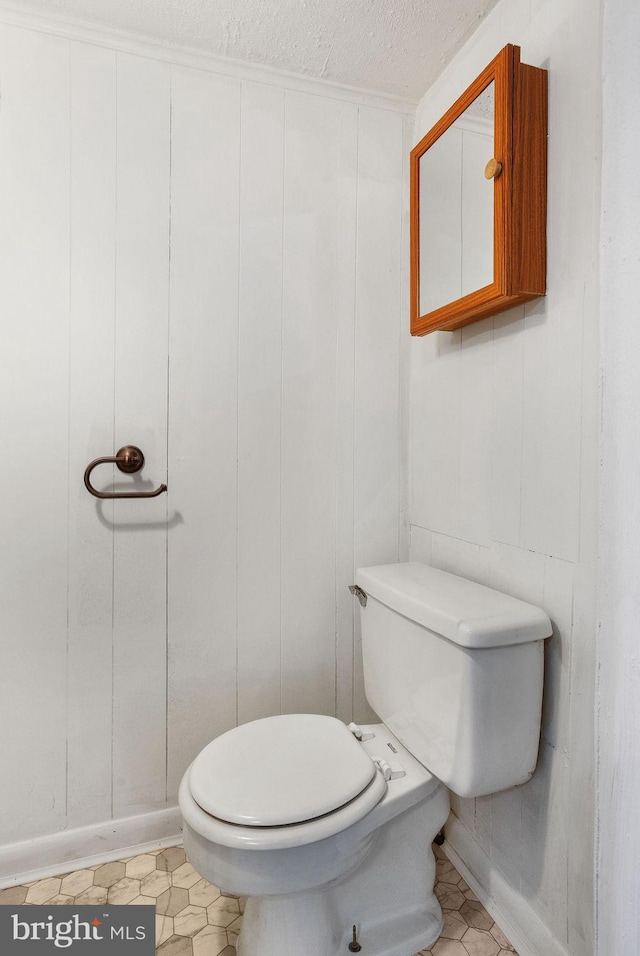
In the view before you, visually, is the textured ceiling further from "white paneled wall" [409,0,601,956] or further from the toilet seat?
the toilet seat

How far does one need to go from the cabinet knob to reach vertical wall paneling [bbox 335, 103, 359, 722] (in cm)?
52

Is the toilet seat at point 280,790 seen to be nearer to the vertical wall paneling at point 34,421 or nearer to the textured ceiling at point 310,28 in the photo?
the vertical wall paneling at point 34,421

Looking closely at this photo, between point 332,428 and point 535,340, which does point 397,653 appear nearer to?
point 332,428

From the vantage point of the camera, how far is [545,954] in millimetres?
1121

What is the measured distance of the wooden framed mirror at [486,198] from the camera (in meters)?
1.09

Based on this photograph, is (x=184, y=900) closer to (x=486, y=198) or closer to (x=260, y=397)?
(x=260, y=397)

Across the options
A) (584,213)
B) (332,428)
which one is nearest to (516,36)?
(584,213)

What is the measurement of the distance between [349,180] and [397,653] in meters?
1.31

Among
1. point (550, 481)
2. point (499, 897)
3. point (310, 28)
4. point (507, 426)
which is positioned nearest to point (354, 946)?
point (499, 897)

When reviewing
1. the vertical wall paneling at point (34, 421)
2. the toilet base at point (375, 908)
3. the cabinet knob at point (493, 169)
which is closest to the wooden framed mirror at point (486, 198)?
the cabinet knob at point (493, 169)

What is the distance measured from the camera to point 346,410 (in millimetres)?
1603

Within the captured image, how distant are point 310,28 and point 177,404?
98 cm

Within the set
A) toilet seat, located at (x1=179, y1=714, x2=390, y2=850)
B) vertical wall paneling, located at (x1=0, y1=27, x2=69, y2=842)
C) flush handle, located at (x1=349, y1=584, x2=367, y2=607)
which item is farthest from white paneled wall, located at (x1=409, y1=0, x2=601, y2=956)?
vertical wall paneling, located at (x1=0, y1=27, x2=69, y2=842)

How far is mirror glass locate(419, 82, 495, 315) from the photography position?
1.18 m
